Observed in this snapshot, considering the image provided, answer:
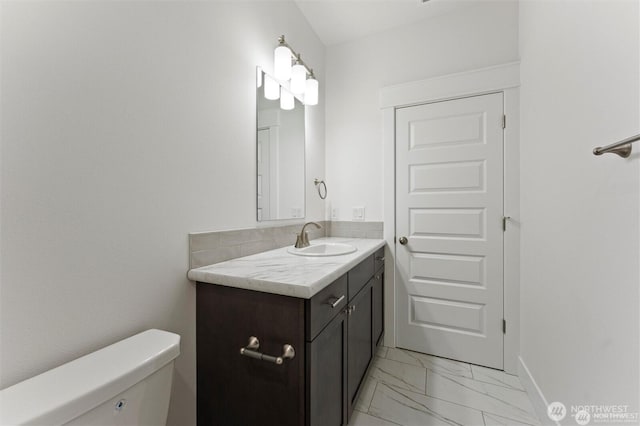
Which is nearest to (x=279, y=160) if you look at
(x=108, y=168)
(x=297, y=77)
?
(x=297, y=77)

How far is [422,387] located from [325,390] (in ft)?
3.22

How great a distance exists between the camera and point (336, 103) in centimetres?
236

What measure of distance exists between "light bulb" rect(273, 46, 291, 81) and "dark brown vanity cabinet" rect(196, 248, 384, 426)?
1.25 metres

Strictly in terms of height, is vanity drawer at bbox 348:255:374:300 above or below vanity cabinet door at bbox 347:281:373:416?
above

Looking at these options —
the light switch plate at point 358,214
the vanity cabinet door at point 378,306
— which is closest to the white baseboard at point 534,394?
the vanity cabinet door at point 378,306

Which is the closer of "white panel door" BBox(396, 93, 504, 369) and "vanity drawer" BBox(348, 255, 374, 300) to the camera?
"vanity drawer" BBox(348, 255, 374, 300)

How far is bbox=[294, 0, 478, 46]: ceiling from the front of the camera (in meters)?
1.91

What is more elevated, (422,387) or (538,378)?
(538,378)

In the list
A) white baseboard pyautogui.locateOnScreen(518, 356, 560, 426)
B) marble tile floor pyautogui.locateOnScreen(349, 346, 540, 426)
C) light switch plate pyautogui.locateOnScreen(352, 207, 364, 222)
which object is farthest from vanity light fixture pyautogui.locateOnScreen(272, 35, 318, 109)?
white baseboard pyautogui.locateOnScreen(518, 356, 560, 426)

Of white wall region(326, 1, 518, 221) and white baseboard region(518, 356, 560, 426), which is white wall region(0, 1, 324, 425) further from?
white baseboard region(518, 356, 560, 426)

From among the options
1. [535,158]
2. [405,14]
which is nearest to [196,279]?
[535,158]

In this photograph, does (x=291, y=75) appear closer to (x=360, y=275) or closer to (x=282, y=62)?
(x=282, y=62)

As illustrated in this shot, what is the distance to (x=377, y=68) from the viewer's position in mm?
2219

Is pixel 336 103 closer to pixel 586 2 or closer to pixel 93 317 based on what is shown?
pixel 586 2
